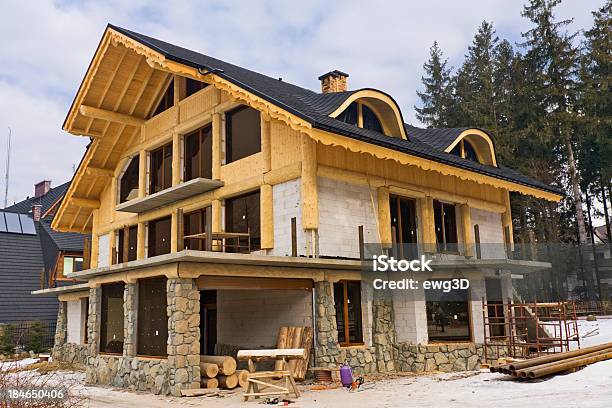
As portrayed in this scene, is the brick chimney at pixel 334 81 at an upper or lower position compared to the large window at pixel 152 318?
upper

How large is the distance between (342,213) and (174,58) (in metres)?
6.45

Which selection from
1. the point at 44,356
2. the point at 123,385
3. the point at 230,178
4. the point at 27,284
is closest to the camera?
the point at 123,385

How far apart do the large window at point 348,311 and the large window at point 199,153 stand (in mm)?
6177

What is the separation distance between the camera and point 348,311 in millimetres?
15188

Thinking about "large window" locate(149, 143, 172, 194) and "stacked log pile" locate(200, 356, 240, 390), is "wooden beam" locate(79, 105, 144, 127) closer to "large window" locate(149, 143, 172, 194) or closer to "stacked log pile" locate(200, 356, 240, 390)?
"large window" locate(149, 143, 172, 194)

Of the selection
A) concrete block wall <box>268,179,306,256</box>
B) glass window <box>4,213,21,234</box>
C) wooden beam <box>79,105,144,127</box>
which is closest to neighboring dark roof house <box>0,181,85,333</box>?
glass window <box>4,213,21,234</box>

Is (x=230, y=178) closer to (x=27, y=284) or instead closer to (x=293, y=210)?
(x=293, y=210)

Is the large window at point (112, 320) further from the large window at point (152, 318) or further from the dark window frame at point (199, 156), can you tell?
the dark window frame at point (199, 156)

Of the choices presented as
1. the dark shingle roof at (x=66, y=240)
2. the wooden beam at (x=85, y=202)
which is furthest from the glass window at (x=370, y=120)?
the dark shingle roof at (x=66, y=240)

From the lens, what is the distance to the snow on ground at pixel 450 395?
29.8ft

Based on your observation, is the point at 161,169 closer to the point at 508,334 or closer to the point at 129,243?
the point at 129,243

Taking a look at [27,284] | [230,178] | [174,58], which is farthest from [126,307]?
[27,284]

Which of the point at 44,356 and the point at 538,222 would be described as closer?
the point at 44,356

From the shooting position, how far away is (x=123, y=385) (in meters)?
13.9
